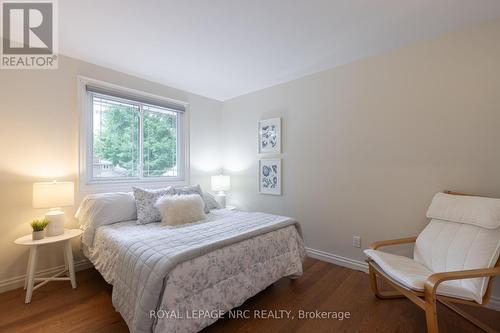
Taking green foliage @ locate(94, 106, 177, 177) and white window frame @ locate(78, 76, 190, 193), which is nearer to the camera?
white window frame @ locate(78, 76, 190, 193)

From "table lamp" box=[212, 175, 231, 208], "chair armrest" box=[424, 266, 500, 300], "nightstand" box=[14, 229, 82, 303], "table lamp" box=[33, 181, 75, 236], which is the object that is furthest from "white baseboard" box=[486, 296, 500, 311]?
"table lamp" box=[33, 181, 75, 236]

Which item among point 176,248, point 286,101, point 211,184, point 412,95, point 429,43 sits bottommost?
point 176,248

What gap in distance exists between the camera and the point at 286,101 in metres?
3.19

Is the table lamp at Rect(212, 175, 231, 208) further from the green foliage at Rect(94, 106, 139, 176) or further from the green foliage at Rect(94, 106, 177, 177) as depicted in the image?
the green foliage at Rect(94, 106, 139, 176)

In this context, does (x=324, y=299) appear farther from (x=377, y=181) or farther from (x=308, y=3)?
(x=308, y=3)

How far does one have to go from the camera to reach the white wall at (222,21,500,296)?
1.92m

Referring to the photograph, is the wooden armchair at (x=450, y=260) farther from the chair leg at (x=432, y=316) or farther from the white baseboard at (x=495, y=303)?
the white baseboard at (x=495, y=303)

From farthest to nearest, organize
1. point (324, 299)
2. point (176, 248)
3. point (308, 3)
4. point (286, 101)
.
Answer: point (286, 101)
point (324, 299)
point (308, 3)
point (176, 248)

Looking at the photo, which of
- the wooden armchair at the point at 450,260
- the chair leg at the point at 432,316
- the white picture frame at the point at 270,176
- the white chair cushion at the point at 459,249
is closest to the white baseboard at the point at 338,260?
the wooden armchair at the point at 450,260

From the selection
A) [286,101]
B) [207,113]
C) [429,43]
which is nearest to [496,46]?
[429,43]

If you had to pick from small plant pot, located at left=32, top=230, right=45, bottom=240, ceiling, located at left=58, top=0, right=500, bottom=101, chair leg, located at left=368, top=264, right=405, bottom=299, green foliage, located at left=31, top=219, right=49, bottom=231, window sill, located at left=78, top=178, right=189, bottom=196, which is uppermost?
ceiling, located at left=58, top=0, right=500, bottom=101

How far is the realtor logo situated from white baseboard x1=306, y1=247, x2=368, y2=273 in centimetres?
365

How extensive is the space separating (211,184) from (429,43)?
335 centimetres

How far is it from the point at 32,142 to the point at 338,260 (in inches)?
144
